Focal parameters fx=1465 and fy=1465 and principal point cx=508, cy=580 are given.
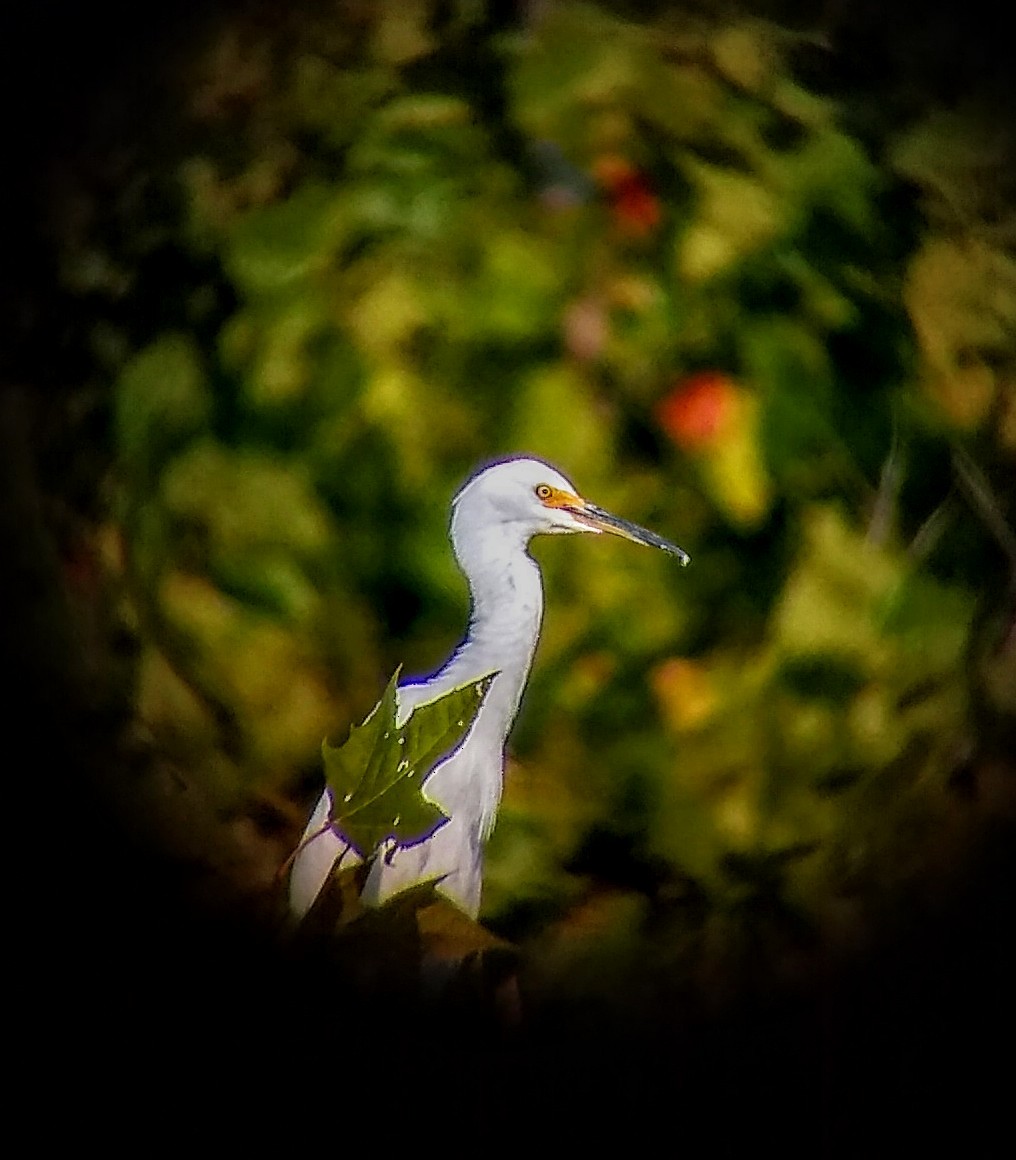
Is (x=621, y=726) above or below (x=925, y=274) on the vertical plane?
below

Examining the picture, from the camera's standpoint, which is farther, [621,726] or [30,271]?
[30,271]

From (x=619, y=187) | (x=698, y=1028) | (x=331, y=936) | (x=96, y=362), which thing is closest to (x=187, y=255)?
(x=96, y=362)

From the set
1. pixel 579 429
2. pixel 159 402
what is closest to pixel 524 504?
pixel 579 429

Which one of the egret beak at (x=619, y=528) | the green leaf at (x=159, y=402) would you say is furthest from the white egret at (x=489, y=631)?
the green leaf at (x=159, y=402)

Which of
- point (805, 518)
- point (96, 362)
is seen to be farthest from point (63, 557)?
point (805, 518)

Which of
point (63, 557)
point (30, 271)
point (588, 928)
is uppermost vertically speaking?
point (30, 271)

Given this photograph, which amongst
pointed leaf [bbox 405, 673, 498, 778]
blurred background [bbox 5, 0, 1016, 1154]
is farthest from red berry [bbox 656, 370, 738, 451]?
pointed leaf [bbox 405, 673, 498, 778]

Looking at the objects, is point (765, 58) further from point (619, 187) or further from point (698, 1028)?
point (698, 1028)
